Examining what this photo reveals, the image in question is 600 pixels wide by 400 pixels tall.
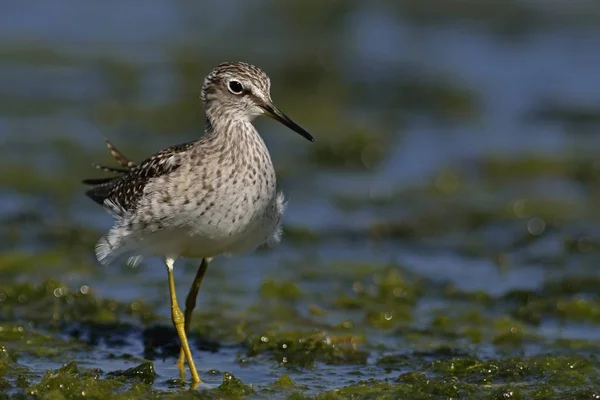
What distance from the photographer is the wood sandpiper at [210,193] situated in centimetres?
750

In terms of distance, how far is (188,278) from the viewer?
10102mm

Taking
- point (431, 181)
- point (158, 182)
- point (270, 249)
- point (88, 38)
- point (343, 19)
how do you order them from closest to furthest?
point (158, 182), point (270, 249), point (431, 181), point (88, 38), point (343, 19)

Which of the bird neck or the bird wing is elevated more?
the bird neck

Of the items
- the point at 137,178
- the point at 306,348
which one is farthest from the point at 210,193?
the point at 306,348

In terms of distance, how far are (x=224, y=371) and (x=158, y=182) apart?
142cm

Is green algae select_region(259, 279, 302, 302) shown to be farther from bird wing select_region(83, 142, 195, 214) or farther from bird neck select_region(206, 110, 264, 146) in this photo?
bird neck select_region(206, 110, 264, 146)

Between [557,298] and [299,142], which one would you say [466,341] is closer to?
[557,298]

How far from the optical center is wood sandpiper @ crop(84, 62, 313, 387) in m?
7.50

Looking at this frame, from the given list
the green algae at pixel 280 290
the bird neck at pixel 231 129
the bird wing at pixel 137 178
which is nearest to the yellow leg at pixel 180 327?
the bird wing at pixel 137 178

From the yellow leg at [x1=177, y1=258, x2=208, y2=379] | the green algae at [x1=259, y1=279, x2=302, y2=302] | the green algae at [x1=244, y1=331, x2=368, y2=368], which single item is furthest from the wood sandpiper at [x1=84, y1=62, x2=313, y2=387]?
the green algae at [x1=259, y1=279, x2=302, y2=302]

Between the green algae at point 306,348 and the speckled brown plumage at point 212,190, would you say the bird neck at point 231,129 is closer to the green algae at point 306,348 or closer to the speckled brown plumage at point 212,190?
the speckled brown plumage at point 212,190

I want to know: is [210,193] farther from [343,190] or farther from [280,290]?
[343,190]

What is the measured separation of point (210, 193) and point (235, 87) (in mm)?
885

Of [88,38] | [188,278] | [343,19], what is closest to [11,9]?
[88,38]
